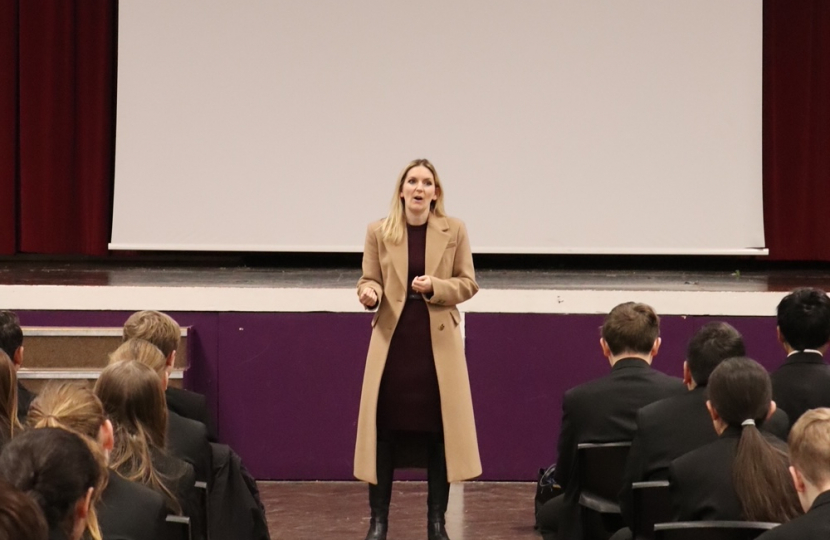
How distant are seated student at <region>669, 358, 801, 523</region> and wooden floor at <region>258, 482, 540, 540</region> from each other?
1901mm

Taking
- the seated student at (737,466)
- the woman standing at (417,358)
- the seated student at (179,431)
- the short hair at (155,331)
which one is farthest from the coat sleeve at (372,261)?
the seated student at (737,466)

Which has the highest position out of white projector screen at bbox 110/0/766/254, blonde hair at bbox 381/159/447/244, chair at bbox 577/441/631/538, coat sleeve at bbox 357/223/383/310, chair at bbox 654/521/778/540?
white projector screen at bbox 110/0/766/254

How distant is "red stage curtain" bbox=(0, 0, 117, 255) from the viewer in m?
7.11

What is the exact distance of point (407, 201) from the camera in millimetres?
4223

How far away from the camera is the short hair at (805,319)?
11.5 ft

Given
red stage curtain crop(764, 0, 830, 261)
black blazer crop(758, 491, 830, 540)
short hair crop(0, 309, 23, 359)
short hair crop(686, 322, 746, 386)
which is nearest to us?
black blazer crop(758, 491, 830, 540)

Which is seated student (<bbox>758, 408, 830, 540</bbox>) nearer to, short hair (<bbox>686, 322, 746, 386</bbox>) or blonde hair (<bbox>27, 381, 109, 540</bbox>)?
short hair (<bbox>686, 322, 746, 386</bbox>)

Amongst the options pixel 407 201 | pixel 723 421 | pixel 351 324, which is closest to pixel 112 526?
pixel 723 421

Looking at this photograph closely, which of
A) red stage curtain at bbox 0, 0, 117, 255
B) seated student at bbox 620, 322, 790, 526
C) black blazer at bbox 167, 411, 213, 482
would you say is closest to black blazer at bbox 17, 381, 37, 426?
black blazer at bbox 167, 411, 213, 482

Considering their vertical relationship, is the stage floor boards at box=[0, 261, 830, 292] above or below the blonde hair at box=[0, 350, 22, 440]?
above

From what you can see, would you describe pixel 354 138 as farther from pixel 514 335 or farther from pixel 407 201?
pixel 407 201

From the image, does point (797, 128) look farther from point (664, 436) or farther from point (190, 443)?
point (190, 443)

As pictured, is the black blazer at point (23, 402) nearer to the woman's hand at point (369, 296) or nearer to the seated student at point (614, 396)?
the woman's hand at point (369, 296)

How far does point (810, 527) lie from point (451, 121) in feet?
16.0
